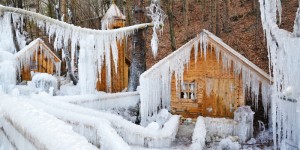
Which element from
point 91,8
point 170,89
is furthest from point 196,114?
point 91,8

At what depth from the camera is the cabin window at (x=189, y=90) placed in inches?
587

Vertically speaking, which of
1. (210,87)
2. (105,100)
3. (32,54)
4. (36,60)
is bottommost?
(105,100)

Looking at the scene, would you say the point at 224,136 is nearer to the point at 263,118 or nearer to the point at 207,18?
the point at 263,118

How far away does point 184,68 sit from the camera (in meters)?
14.9

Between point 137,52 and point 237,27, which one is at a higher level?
point 237,27

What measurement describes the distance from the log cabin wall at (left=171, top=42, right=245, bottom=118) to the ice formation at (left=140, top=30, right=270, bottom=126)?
21cm

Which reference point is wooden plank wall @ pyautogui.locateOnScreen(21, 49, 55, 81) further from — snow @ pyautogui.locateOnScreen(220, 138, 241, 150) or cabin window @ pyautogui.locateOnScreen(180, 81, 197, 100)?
snow @ pyautogui.locateOnScreen(220, 138, 241, 150)

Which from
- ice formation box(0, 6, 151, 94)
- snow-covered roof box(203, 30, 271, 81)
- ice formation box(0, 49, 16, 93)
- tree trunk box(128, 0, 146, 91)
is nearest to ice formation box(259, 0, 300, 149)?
snow-covered roof box(203, 30, 271, 81)

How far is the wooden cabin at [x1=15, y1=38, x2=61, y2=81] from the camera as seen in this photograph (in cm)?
2250

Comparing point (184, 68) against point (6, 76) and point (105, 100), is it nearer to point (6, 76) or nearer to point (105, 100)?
point (105, 100)

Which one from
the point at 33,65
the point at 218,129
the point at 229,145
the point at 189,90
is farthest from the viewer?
the point at 33,65

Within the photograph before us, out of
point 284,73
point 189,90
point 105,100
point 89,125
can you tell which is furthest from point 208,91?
point 89,125

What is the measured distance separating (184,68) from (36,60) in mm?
13558

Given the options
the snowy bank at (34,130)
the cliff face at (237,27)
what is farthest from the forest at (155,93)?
the cliff face at (237,27)
